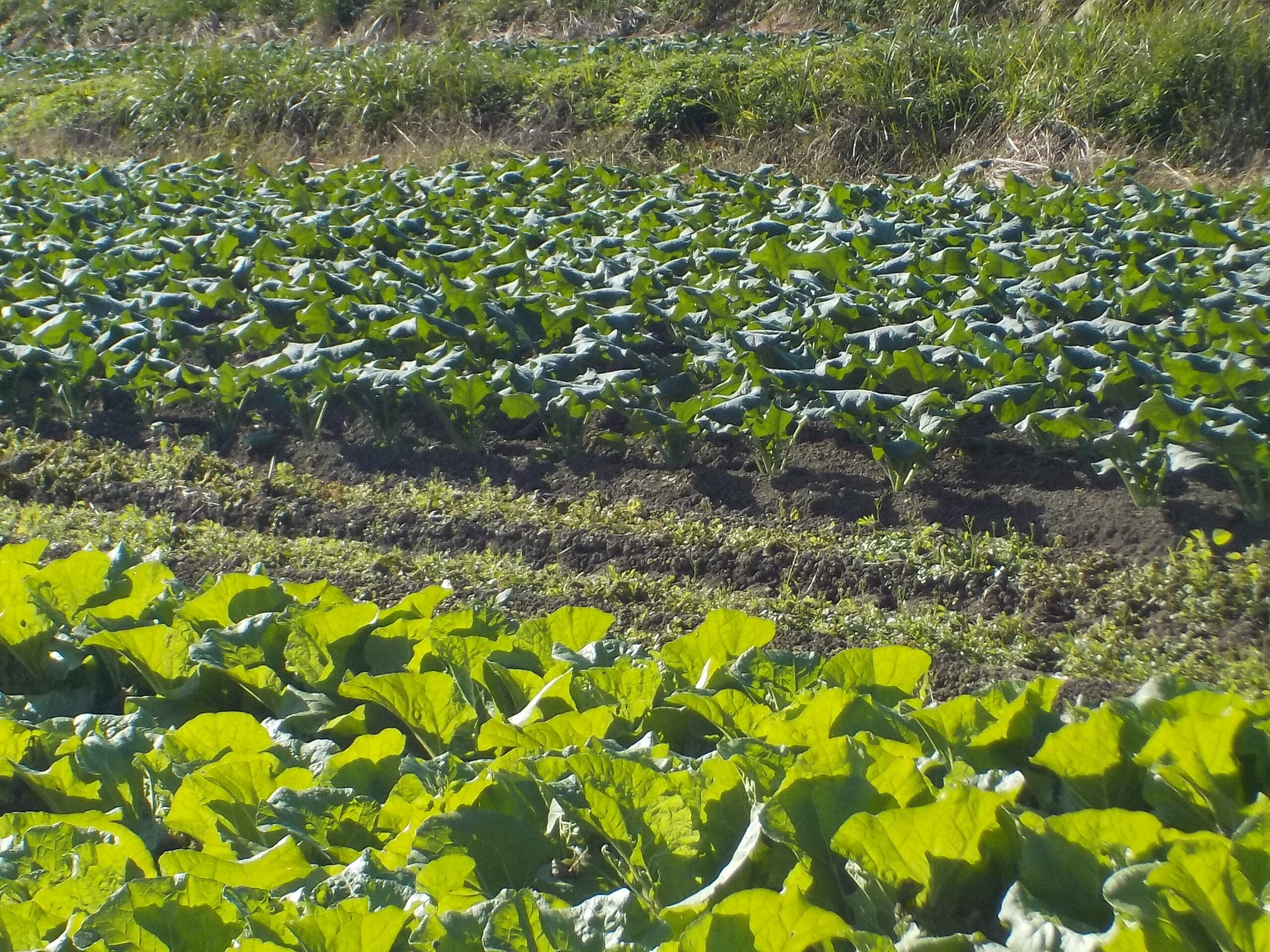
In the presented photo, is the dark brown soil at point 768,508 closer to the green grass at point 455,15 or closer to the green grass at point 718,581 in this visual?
the green grass at point 718,581

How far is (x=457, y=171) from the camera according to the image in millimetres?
10914

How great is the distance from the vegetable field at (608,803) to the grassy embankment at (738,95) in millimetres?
9171

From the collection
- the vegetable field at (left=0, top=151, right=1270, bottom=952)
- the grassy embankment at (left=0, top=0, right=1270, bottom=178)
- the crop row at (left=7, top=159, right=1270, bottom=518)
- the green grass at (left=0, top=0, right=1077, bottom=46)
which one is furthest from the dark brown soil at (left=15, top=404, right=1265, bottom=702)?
the green grass at (left=0, top=0, right=1077, bottom=46)

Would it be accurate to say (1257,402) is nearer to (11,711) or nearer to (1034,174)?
(11,711)

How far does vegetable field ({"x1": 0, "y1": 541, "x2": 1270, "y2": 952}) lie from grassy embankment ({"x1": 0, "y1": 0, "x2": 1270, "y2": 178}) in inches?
361

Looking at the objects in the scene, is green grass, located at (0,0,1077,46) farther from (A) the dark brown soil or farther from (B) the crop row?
(A) the dark brown soil

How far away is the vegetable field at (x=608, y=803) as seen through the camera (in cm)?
194

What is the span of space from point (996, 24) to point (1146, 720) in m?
13.7

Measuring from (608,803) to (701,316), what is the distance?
430cm

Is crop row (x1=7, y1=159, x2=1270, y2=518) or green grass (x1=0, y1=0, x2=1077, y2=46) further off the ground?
crop row (x1=7, y1=159, x2=1270, y2=518)

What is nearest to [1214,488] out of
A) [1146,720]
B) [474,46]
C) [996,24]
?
[1146,720]

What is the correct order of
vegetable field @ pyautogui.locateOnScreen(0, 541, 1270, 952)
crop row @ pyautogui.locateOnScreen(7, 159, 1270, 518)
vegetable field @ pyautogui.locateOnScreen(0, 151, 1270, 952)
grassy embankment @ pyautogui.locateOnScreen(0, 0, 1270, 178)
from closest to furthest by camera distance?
1. vegetable field @ pyautogui.locateOnScreen(0, 541, 1270, 952)
2. vegetable field @ pyautogui.locateOnScreen(0, 151, 1270, 952)
3. crop row @ pyautogui.locateOnScreen(7, 159, 1270, 518)
4. grassy embankment @ pyautogui.locateOnScreen(0, 0, 1270, 178)

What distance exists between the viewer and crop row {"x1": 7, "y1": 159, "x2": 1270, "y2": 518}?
514 cm

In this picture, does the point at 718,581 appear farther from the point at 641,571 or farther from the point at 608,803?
the point at 608,803
